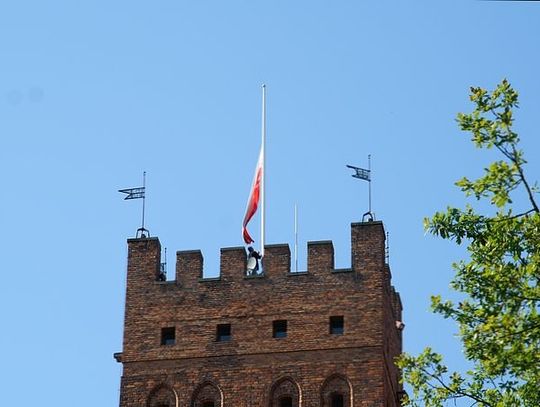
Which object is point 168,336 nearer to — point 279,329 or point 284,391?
point 279,329

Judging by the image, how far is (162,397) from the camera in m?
72.9

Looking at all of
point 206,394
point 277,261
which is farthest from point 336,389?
point 277,261

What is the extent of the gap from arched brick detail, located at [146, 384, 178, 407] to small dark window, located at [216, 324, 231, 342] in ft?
7.10

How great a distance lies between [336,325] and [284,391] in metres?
2.58

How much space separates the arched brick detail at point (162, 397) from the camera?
72688mm

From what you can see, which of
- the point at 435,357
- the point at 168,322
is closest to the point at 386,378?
the point at 168,322

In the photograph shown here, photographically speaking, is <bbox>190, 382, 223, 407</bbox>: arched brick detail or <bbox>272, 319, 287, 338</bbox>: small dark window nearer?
<bbox>190, 382, 223, 407</bbox>: arched brick detail

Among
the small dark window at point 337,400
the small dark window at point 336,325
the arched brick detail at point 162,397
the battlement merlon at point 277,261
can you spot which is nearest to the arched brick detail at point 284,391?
the small dark window at point 337,400

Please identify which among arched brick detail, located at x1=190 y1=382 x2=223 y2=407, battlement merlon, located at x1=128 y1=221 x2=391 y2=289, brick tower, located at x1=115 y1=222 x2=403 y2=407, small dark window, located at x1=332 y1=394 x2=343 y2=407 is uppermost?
battlement merlon, located at x1=128 y1=221 x2=391 y2=289

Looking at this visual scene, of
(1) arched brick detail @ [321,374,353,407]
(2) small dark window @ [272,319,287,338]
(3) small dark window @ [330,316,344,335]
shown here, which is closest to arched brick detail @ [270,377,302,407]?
(1) arched brick detail @ [321,374,353,407]

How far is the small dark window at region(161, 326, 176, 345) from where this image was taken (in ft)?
241

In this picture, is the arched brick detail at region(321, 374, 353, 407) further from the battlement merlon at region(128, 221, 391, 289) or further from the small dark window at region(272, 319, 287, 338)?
the battlement merlon at region(128, 221, 391, 289)

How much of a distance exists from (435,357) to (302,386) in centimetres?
1781

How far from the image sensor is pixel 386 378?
7275 cm
